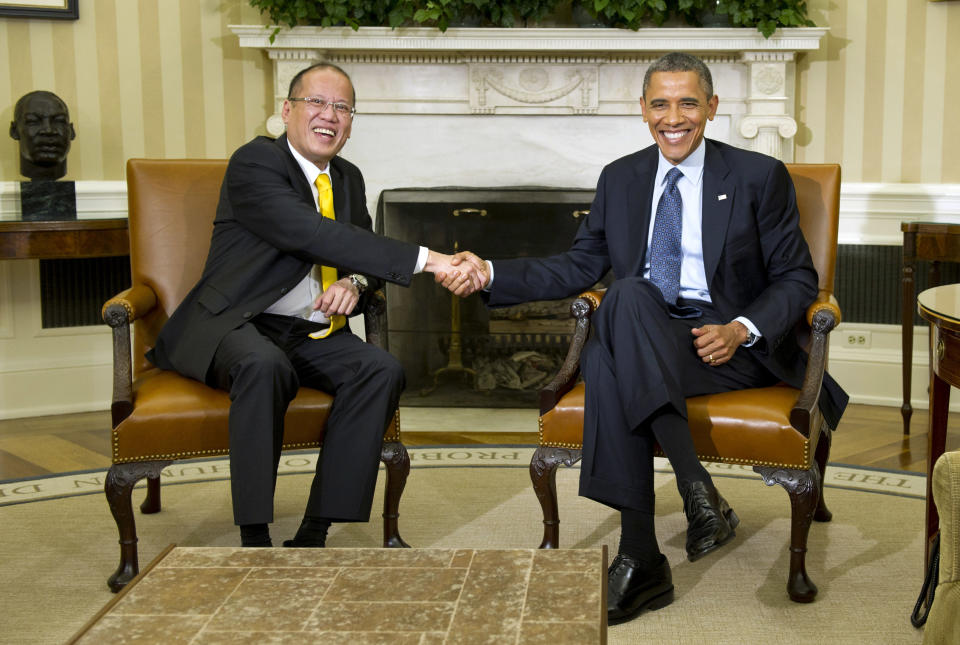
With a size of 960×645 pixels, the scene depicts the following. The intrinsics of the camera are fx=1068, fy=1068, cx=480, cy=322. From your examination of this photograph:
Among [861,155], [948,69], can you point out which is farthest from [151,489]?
[948,69]

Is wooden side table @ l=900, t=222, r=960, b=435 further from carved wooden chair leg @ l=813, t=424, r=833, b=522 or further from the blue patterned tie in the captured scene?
the blue patterned tie

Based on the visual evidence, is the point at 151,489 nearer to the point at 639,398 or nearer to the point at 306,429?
the point at 306,429

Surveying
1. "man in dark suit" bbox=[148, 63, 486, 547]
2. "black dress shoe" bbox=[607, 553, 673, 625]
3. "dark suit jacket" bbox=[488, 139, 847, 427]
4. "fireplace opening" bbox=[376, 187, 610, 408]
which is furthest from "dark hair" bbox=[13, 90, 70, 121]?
"black dress shoe" bbox=[607, 553, 673, 625]

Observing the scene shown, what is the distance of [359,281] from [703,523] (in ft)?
3.88

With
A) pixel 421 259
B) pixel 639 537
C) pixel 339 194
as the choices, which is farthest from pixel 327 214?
pixel 639 537

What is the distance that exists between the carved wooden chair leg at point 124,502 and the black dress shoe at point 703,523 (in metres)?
1.26

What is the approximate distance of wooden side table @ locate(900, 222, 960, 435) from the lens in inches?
151

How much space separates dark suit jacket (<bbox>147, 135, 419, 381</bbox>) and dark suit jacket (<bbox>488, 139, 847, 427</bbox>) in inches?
15.0

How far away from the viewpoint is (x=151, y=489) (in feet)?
10.6

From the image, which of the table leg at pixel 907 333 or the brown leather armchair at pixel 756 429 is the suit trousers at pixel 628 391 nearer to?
the brown leather armchair at pixel 756 429

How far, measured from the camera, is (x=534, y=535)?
9.80 feet

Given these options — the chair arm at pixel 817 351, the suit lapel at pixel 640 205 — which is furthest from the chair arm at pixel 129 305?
the chair arm at pixel 817 351

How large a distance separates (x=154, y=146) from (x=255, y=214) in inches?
82.3

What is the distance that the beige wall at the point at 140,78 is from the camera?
14.8 feet
